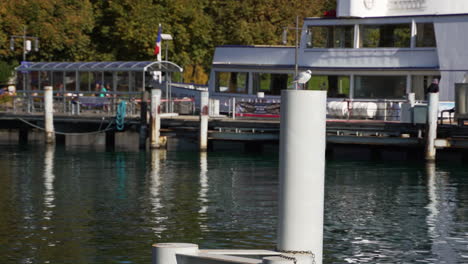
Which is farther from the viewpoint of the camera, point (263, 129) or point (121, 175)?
point (263, 129)

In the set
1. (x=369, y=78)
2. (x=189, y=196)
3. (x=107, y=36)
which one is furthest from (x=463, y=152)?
(x=107, y=36)

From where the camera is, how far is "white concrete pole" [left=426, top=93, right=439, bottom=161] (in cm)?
3172

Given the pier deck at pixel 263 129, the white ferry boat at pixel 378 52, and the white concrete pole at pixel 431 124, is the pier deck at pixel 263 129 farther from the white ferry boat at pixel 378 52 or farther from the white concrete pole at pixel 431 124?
the white ferry boat at pixel 378 52

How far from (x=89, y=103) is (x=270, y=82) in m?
8.74

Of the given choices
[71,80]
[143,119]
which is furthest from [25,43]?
[143,119]

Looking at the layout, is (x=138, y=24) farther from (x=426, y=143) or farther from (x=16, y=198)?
(x=16, y=198)

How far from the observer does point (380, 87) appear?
39031 mm

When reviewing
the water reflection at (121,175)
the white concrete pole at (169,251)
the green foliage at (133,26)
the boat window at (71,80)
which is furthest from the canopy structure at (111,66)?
the white concrete pole at (169,251)

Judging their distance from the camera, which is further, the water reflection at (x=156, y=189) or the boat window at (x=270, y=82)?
the boat window at (x=270, y=82)

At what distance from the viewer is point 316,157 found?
7586 millimetres

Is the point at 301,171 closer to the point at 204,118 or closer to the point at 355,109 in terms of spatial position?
the point at 204,118

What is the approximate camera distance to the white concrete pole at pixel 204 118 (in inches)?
1424

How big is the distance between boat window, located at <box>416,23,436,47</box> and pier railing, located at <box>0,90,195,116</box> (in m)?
10.9

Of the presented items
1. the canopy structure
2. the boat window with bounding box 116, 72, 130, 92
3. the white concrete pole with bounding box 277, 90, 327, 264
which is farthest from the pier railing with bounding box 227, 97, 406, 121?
the white concrete pole with bounding box 277, 90, 327, 264
